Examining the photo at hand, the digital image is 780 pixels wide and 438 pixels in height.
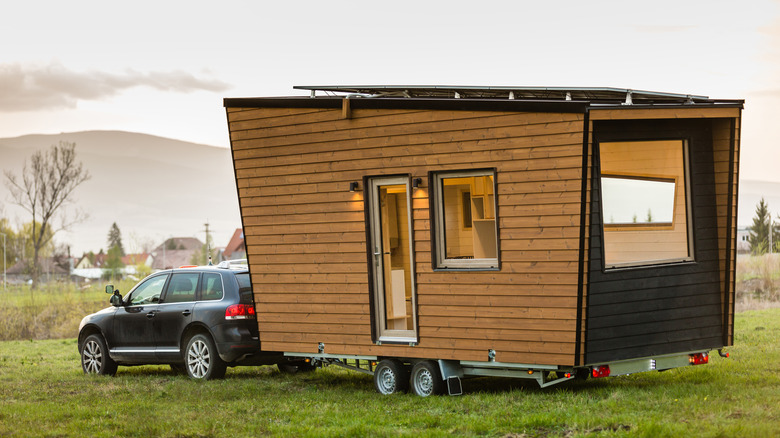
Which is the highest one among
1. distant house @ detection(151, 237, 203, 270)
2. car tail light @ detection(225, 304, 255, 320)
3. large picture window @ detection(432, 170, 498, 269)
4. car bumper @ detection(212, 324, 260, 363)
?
large picture window @ detection(432, 170, 498, 269)

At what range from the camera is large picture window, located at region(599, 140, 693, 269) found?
31.0ft

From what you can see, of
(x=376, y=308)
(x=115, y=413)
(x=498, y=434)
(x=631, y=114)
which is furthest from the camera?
(x=376, y=308)

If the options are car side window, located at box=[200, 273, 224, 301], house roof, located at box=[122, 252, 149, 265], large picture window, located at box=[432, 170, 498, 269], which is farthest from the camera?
house roof, located at box=[122, 252, 149, 265]

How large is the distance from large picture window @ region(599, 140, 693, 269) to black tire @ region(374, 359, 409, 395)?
2.66m

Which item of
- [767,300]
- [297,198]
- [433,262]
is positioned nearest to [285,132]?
[297,198]

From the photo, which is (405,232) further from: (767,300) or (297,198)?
(767,300)

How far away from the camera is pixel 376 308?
426 inches

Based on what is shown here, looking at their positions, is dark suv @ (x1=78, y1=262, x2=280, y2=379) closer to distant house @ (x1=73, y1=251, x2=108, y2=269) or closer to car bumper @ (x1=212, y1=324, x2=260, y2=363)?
car bumper @ (x1=212, y1=324, x2=260, y2=363)

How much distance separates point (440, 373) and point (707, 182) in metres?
3.48

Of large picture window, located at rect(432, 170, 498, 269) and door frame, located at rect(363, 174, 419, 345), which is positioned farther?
door frame, located at rect(363, 174, 419, 345)

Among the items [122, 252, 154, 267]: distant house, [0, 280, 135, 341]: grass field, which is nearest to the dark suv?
[0, 280, 135, 341]: grass field

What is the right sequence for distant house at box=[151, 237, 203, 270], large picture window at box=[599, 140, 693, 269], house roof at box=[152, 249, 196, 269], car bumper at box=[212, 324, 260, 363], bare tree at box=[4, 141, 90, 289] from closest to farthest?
1. large picture window at box=[599, 140, 693, 269]
2. car bumper at box=[212, 324, 260, 363]
3. bare tree at box=[4, 141, 90, 289]
4. distant house at box=[151, 237, 203, 270]
5. house roof at box=[152, 249, 196, 269]

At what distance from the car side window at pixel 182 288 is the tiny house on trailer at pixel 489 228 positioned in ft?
4.13

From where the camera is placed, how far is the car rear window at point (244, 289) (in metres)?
12.3
